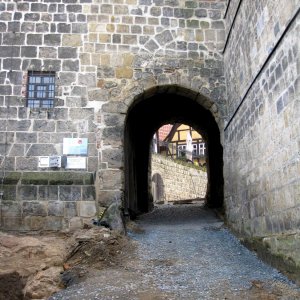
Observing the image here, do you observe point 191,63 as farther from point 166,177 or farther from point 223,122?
point 166,177

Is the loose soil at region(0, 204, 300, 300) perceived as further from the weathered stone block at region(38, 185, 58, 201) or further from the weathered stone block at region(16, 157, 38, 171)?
the weathered stone block at region(16, 157, 38, 171)

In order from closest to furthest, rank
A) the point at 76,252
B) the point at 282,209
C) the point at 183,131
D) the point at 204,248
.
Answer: the point at 282,209, the point at 76,252, the point at 204,248, the point at 183,131

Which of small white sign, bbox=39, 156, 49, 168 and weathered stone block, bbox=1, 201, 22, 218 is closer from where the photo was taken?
weathered stone block, bbox=1, 201, 22, 218

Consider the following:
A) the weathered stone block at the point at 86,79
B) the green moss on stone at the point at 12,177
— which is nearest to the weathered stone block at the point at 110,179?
the green moss on stone at the point at 12,177

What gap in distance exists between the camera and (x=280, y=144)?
5180 mm

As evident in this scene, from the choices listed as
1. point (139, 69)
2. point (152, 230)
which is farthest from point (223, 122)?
point (152, 230)

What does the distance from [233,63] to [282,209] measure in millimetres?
3642

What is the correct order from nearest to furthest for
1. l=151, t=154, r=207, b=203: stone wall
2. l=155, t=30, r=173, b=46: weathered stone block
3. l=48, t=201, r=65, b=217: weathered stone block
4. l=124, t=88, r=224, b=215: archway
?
l=48, t=201, r=65, b=217: weathered stone block < l=155, t=30, r=173, b=46: weathered stone block < l=124, t=88, r=224, b=215: archway < l=151, t=154, r=207, b=203: stone wall

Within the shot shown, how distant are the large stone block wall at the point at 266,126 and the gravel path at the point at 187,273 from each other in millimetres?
388

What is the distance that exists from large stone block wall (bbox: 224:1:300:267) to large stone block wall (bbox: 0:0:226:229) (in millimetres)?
1068

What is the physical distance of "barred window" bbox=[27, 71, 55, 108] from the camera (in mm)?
8305

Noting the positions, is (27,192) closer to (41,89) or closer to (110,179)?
(110,179)

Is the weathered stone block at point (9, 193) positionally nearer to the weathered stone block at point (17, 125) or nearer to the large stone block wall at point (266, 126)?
the weathered stone block at point (17, 125)

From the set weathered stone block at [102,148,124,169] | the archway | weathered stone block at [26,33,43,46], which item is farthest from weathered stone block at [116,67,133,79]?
the archway
